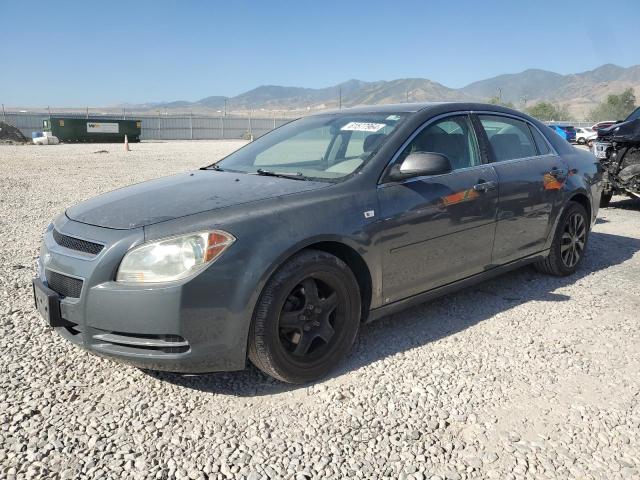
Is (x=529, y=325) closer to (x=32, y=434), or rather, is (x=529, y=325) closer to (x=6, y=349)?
(x=32, y=434)

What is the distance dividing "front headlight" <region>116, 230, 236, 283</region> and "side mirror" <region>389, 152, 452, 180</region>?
134cm

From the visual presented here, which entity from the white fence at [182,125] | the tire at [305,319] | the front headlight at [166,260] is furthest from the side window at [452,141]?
the white fence at [182,125]

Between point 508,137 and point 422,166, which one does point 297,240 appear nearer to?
point 422,166

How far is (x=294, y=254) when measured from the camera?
2.96 m

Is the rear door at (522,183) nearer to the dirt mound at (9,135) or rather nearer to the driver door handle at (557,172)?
the driver door handle at (557,172)

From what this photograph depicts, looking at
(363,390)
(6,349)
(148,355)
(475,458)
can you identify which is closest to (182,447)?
(148,355)

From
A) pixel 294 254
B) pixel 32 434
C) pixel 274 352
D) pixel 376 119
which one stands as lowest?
pixel 32 434

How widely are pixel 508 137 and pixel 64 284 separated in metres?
3.57

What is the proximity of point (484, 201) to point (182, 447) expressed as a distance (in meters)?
2.69

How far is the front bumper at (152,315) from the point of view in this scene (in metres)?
2.64

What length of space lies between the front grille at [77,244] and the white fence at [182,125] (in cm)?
4351

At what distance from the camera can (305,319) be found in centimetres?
305

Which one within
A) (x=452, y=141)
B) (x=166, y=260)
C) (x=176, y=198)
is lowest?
(x=166, y=260)

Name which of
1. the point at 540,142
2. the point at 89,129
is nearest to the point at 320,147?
the point at 540,142
